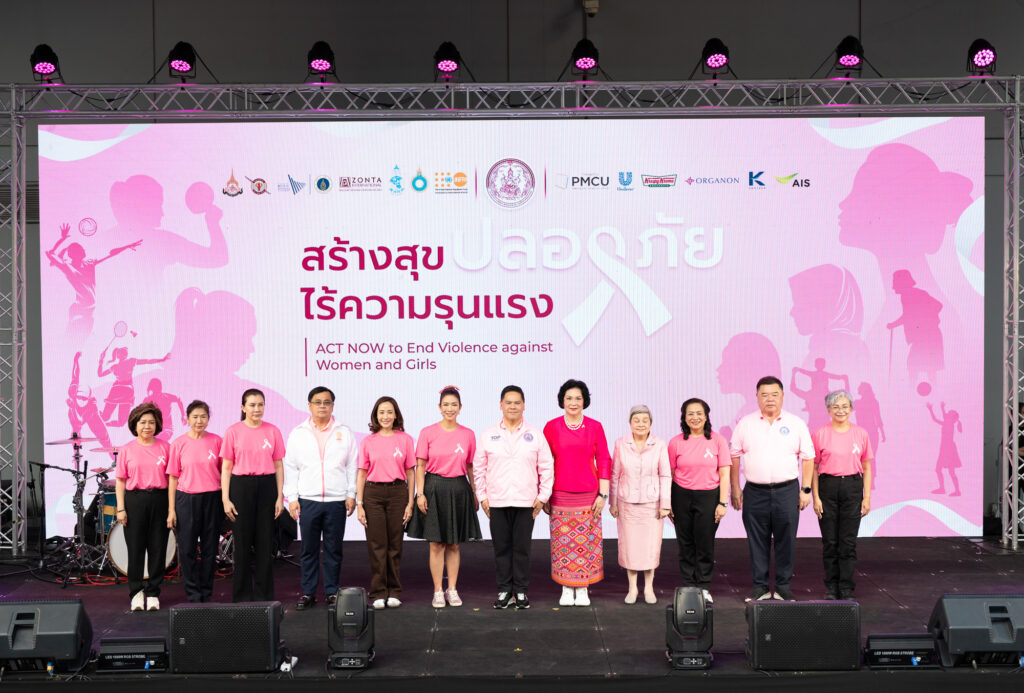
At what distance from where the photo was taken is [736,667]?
4.06 meters

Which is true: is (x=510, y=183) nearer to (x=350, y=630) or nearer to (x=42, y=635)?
(x=350, y=630)

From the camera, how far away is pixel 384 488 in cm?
498

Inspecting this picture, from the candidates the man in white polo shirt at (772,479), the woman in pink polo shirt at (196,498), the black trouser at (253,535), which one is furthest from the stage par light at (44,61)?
the man in white polo shirt at (772,479)

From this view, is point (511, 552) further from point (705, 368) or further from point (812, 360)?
point (812, 360)

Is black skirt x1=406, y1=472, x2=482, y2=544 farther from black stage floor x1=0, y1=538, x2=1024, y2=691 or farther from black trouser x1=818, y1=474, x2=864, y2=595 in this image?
black trouser x1=818, y1=474, x2=864, y2=595

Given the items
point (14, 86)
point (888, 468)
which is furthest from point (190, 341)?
point (888, 468)

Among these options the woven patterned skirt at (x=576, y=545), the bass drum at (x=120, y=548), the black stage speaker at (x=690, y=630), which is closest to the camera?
the black stage speaker at (x=690, y=630)

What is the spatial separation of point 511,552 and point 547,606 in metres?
0.36

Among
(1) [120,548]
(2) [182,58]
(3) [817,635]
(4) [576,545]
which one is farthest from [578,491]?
(2) [182,58]

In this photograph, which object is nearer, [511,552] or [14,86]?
[511,552]

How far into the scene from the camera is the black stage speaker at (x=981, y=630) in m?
3.90

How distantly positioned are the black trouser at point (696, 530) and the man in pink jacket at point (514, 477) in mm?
761

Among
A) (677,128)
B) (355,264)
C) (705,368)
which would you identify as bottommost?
(705,368)

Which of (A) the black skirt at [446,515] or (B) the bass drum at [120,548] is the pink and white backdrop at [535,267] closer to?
(B) the bass drum at [120,548]
